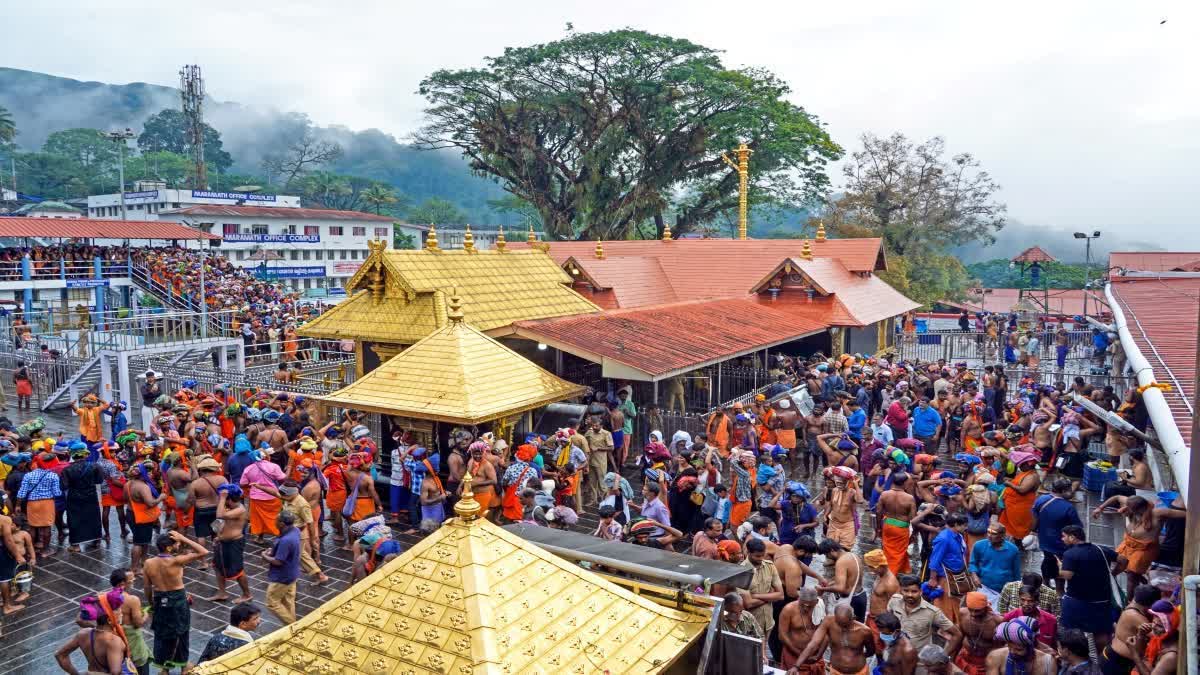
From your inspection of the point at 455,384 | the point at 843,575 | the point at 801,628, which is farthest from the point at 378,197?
the point at 801,628

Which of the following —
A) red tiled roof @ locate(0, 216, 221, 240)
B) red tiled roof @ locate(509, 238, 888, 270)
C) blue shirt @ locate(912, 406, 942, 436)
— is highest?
red tiled roof @ locate(0, 216, 221, 240)

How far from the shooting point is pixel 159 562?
24.9 feet

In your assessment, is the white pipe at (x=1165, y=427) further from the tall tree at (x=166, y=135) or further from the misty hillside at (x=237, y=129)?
the misty hillside at (x=237, y=129)

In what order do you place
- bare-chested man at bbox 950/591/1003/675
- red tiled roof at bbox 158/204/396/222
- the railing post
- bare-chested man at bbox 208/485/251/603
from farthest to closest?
red tiled roof at bbox 158/204/396/222
the railing post
bare-chested man at bbox 208/485/251/603
bare-chested man at bbox 950/591/1003/675

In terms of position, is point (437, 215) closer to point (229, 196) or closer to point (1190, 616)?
point (229, 196)

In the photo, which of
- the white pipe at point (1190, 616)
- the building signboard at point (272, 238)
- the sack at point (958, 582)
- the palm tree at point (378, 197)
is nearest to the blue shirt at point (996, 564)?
the sack at point (958, 582)

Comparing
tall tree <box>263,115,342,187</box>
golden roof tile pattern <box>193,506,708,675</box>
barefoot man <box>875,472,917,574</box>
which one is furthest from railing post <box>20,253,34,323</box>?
tall tree <box>263,115,342,187</box>

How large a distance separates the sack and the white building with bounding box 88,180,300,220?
58244 millimetres

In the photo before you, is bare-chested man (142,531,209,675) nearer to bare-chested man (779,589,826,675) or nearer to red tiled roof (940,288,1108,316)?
bare-chested man (779,589,826,675)

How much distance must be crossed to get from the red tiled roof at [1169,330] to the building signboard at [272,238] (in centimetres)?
4906

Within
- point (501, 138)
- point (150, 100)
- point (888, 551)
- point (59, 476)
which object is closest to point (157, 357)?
point (59, 476)

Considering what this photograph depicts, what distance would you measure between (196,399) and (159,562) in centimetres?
927

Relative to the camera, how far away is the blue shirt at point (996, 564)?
7508 millimetres

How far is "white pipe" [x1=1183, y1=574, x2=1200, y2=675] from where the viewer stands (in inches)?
150
